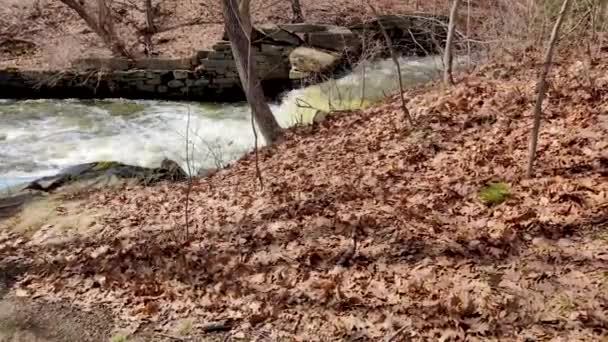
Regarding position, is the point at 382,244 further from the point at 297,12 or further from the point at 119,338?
the point at 297,12

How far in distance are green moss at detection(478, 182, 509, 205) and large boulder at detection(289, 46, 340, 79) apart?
935 cm

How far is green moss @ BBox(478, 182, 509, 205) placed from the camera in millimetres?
4688

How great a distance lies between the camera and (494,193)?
4789 mm

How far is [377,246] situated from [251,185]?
111 inches

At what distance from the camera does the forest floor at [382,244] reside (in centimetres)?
371

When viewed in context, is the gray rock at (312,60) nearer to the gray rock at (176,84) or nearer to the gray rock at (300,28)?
the gray rock at (300,28)

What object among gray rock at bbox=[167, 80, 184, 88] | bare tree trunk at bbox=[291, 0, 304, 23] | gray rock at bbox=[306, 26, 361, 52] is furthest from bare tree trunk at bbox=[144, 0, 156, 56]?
gray rock at bbox=[306, 26, 361, 52]

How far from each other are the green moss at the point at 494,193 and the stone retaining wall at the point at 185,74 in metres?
10.7

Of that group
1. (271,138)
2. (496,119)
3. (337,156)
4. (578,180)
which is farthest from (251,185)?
(578,180)

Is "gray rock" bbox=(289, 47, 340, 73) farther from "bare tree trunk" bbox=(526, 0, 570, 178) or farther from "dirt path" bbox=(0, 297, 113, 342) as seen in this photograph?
"dirt path" bbox=(0, 297, 113, 342)

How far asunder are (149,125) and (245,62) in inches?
203

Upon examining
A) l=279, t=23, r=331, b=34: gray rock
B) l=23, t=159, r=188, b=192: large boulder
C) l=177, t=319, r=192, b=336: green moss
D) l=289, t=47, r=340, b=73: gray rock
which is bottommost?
l=177, t=319, r=192, b=336: green moss

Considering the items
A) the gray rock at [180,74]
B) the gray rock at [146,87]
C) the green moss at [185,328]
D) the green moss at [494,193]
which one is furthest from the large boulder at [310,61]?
the green moss at [185,328]

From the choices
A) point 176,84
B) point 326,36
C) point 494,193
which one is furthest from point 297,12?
point 494,193
